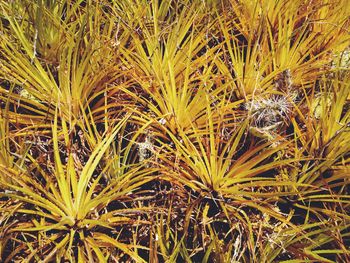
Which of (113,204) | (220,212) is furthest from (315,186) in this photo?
(113,204)

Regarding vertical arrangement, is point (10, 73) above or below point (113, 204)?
above

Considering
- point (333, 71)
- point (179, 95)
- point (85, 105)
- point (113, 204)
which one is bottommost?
point (113, 204)

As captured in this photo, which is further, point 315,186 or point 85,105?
point 85,105

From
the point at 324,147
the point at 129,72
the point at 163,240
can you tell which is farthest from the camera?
the point at 129,72

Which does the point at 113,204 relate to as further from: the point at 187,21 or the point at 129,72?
the point at 187,21

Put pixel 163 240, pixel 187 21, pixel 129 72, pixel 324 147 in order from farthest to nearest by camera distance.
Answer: pixel 187 21 → pixel 129 72 → pixel 324 147 → pixel 163 240

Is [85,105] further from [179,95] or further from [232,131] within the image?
[232,131]

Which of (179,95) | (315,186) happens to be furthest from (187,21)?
(315,186)
